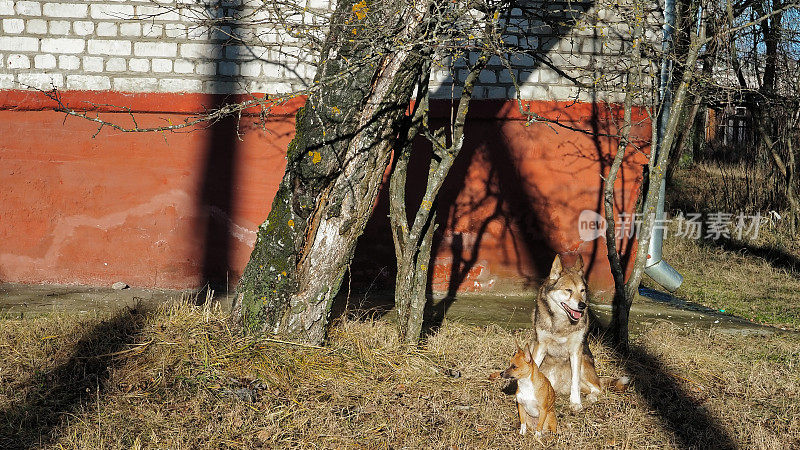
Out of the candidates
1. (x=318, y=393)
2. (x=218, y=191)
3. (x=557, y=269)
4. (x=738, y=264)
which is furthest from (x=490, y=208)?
(x=738, y=264)

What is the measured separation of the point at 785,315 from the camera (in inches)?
316

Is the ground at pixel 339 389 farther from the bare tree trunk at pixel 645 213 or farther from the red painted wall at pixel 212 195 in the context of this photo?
the red painted wall at pixel 212 195

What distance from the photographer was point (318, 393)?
4.86 meters

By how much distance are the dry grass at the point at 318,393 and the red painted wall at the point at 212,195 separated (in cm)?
223

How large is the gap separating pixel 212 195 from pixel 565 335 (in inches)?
185

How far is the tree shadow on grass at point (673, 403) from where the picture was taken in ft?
15.0

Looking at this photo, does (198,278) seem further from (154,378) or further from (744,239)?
(744,239)

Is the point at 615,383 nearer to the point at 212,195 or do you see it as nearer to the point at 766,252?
the point at 212,195

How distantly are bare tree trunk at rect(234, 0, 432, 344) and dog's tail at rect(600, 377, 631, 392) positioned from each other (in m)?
2.14

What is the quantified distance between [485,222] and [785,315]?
351cm

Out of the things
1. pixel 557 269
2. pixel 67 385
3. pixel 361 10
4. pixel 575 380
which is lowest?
pixel 67 385

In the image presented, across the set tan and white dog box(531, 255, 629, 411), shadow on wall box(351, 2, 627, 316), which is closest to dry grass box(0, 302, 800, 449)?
tan and white dog box(531, 255, 629, 411)

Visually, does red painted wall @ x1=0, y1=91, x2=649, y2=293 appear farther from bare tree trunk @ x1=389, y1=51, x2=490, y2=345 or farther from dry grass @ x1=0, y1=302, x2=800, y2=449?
bare tree trunk @ x1=389, y1=51, x2=490, y2=345

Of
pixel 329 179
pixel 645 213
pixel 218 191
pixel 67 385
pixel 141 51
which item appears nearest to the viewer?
pixel 67 385
